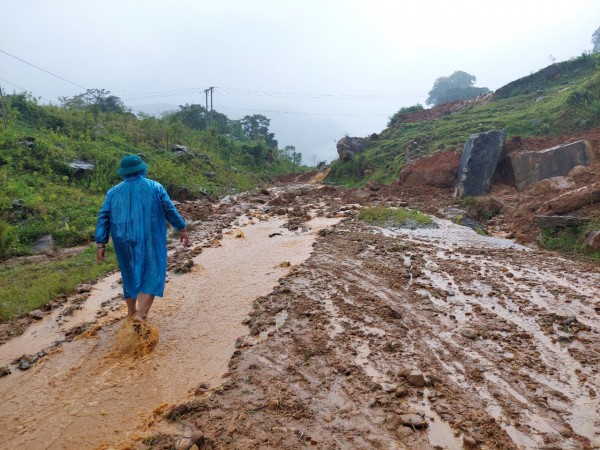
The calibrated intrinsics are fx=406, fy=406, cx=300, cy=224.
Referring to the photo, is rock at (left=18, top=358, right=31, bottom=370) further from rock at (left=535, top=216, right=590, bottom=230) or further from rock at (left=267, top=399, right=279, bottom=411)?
rock at (left=535, top=216, right=590, bottom=230)

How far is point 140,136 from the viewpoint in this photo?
74.8 feet

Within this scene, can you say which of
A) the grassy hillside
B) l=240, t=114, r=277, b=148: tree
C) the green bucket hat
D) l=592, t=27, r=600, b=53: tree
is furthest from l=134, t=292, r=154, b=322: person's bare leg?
l=592, t=27, r=600, b=53: tree

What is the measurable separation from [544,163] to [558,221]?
518 cm

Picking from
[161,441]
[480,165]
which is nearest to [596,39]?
[480,165]

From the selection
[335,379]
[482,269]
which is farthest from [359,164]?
[335,379]

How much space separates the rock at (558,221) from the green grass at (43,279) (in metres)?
8.03

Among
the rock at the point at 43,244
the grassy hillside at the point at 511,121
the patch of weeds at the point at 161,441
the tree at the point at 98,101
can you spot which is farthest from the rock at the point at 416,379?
the tree at the point at 98,101

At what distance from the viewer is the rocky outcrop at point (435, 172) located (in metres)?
15.3

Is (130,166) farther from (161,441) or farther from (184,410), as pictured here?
(161,441)

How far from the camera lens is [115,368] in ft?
10.9

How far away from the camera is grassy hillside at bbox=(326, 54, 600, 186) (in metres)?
15.9

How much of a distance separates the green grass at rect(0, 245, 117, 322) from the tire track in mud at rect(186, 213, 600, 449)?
3013 millimetres

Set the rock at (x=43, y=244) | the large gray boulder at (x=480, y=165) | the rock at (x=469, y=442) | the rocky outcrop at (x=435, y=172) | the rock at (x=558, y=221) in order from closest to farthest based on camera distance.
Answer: the rock at (x=469, y=442) < the rock at (x=558, y=221) < the rock at (x=43, y=244) < the large gray boulder at (x=480, y=165) < the rocky outcrop at (x=435, y=172)

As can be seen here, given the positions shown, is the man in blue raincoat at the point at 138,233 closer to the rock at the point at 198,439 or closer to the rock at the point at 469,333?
the rock at the point at 198,439
